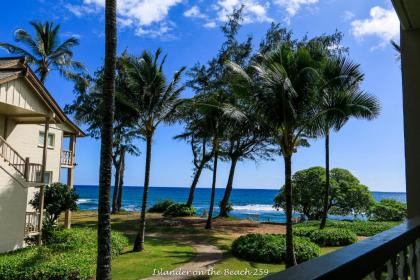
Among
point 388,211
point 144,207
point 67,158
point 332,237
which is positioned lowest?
point 332,237

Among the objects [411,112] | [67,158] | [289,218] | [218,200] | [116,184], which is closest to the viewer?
[411,112]

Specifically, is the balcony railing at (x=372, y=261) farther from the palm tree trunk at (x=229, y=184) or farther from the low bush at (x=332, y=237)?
the palm tree trunk at (x=229, y=184)

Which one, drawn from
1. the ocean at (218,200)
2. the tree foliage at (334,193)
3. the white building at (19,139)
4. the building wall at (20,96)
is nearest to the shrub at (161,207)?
the ocean at (218,200)

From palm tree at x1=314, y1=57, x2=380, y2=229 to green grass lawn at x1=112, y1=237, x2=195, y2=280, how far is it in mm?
6802

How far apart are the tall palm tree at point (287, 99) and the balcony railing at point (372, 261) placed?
33.5 ft

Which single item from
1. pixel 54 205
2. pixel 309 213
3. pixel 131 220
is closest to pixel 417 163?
pixel 54 205

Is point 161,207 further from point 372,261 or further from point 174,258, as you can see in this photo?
point 372,261

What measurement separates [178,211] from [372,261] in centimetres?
2789

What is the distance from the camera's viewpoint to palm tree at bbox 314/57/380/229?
44.5 feet

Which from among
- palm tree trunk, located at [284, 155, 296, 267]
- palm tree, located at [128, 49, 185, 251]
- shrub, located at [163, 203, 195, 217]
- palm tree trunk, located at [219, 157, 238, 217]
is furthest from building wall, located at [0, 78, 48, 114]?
palm tree trunk, located at [219, 157, 238, 217]

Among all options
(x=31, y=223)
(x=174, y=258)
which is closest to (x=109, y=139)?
(x=174, y=258)

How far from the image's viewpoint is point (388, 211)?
2783 centimetres

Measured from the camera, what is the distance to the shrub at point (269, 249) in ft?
45.2

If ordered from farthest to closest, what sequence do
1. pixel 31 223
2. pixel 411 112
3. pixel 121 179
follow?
pixel 121 179, pixel 31 223, pixel 411 112
